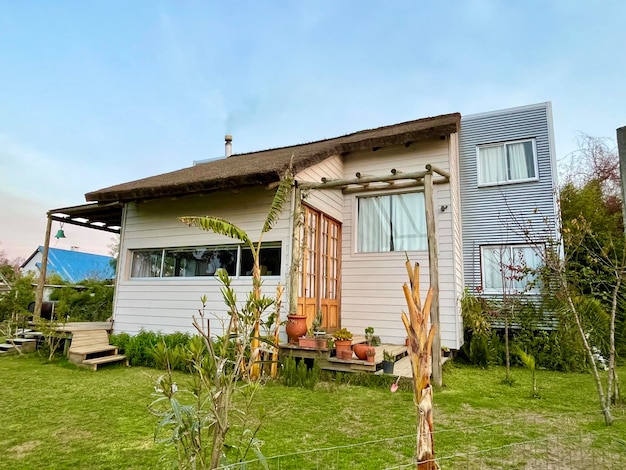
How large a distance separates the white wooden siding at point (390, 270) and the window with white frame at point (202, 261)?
2.35m

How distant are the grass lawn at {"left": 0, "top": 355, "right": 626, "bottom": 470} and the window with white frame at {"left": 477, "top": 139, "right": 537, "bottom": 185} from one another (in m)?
5.50

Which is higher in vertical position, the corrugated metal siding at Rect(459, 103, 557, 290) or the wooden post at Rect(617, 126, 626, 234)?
the corrugated metal siding at Rect(459, 103, 557, 290)

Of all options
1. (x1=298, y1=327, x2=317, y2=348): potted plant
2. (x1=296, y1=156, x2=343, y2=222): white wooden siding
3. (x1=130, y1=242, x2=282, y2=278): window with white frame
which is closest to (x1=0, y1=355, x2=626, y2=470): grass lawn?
(x1=298, y1=327, x2=317, y2=348): potted plant

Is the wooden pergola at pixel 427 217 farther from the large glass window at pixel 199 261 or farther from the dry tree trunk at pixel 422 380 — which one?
the dry tree trunk at pixel 422 380

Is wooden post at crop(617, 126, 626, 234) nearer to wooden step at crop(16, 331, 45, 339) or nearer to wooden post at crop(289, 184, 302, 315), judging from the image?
wooden post at crop(289, 184, 302, 315)

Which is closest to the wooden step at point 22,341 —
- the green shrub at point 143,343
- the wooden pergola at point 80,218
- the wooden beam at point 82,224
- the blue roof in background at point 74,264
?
the wooden pergola at point 80,218

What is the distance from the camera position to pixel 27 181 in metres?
14.8

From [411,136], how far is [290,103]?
25.4ft

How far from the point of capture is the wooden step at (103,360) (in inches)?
278

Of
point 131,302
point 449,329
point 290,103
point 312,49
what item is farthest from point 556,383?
point 290,103

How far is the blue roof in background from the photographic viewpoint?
28.4 m

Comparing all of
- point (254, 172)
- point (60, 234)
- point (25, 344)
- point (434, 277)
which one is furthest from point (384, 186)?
point (25, 344)

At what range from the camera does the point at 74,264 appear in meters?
30.2

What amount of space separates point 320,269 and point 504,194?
5.63 meters
